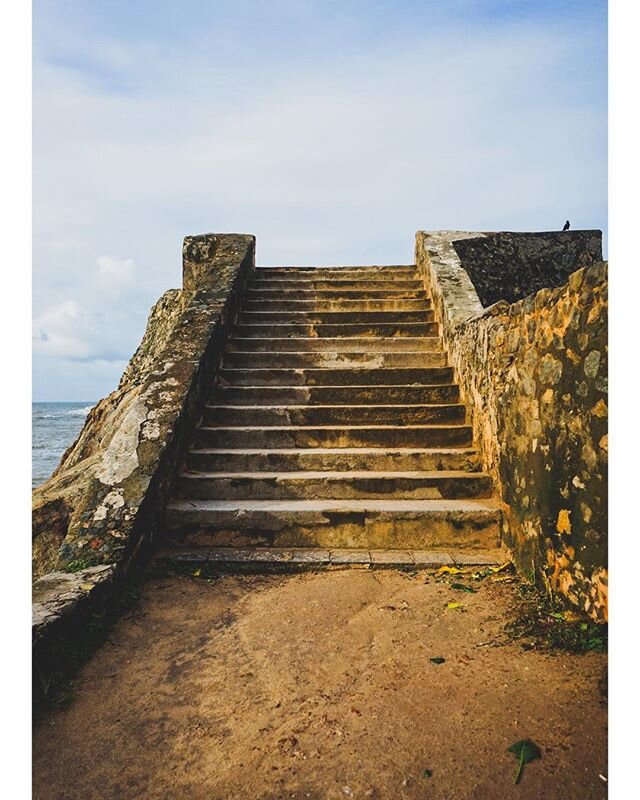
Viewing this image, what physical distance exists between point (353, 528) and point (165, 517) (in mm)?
1270

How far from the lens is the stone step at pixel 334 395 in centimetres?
478

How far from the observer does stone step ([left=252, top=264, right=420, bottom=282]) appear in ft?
23.6

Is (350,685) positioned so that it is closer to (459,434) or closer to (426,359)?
(459,434)

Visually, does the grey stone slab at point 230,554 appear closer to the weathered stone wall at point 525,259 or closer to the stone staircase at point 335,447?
the stone staircase at point 335,447

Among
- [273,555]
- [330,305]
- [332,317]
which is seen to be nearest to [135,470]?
[273,555]

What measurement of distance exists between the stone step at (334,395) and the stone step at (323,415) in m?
0.20

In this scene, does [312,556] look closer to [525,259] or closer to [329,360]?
[329,360]

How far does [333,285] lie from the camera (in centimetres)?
696

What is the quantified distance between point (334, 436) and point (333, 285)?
317 centimetres

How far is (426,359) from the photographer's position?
5.32 metres

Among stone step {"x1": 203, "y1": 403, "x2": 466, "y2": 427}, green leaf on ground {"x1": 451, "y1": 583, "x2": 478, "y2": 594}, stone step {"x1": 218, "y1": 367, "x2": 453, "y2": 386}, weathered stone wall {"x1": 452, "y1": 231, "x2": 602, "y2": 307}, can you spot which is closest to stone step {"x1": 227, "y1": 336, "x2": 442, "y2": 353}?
stone step {"x1": 218, "y1": 367, "x2": 453, "y2": 386}

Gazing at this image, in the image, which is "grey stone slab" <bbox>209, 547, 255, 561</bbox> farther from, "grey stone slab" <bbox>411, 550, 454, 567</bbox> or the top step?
the top step

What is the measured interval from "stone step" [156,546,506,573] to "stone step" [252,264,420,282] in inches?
181

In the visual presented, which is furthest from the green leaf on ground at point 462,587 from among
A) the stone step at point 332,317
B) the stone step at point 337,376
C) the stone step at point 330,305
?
the stone step at point 330,305
